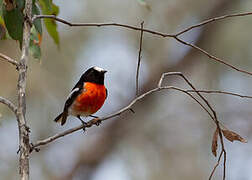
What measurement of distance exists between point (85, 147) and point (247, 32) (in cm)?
264

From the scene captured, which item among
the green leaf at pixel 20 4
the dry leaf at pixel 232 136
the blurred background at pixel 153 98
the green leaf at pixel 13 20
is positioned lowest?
the blurred background at pixel 153 98

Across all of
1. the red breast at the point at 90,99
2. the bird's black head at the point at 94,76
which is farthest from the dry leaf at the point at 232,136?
the bird's black head at the point at 94,76

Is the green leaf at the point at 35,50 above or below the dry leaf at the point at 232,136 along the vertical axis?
above

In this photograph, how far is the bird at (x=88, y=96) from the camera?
3037 millimetres

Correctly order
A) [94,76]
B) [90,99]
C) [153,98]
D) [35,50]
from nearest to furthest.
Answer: [35,50] < [90,99] < [94,76] < [153,98]

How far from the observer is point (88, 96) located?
3025mm

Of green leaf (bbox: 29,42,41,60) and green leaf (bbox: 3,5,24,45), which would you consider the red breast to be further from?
green leaf (bbox: 3,5,24,45)

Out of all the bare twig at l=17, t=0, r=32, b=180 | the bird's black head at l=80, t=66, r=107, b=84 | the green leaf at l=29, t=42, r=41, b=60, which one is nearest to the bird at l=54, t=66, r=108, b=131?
the bird's black head at l=80, t=66, r=107, b=84

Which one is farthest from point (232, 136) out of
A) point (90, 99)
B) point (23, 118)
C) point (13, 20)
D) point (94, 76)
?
point (94, 76)

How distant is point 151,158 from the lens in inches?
254

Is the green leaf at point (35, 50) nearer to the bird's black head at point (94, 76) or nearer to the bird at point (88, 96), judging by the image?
the bird at point (88, 96)

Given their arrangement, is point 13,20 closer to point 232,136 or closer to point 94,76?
point 232,136

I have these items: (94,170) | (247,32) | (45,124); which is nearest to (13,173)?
(45,124)

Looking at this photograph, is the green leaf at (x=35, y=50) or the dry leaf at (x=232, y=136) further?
the green leaf at (x=35, y=50)
